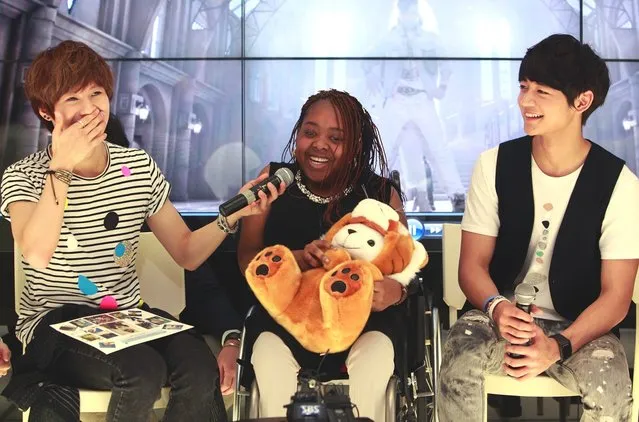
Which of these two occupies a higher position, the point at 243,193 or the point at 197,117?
the point at 197,117

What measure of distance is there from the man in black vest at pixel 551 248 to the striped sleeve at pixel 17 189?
125 cm

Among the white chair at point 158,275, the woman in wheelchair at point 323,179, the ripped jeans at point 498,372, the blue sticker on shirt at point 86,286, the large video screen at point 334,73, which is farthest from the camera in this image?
the large video screen at point 334,73

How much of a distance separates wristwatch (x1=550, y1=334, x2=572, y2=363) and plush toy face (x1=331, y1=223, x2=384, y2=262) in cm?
55

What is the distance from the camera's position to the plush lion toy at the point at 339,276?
1.90 metres

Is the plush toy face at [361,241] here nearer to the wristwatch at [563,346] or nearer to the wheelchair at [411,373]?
the wheelchair at [411,373]

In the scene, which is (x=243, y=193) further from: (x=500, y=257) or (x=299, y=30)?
(x=299, y=30)

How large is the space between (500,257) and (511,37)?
2198mm

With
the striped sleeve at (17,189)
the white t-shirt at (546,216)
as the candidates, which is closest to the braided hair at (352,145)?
the white t-shirt at (546,216)

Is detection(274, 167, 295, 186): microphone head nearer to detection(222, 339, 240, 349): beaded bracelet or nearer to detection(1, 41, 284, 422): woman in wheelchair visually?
detection(1, 41, 284, 422): woman in wheelchair

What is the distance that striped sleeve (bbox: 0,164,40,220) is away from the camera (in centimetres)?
203

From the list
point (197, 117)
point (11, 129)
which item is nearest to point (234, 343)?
point (197, 117)

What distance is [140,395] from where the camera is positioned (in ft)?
6.14

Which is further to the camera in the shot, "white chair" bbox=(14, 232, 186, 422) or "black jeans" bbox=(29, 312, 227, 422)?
"white chair" bbox=(14, 232, 186, 422)

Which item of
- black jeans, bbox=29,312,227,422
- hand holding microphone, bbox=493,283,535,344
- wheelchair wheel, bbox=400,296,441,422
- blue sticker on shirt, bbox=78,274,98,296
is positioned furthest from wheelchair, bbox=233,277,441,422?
blue sticker on shirt, bbox=78,274,98,296
